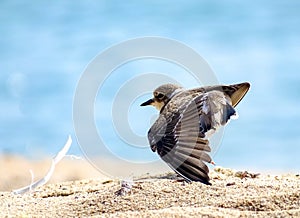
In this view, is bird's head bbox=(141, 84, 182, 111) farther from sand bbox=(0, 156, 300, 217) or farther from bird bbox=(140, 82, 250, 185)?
sand bbox=(0, 156, 300, 217)

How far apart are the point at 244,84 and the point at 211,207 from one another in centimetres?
198

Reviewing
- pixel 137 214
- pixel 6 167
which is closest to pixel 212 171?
pixel 137 214

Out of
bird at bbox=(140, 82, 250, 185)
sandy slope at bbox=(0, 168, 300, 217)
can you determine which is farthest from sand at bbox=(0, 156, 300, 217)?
bird at bbox=(140, 82, 250, 185)

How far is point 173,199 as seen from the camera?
5.21 metres

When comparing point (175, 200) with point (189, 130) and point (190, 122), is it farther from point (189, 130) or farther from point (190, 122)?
point (190, 122)

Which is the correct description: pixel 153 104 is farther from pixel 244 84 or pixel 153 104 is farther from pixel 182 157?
pixel 182 157

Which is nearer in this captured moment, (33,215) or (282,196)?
(282,196)

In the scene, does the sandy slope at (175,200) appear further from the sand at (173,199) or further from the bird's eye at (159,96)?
the bird's eye at (159,96)

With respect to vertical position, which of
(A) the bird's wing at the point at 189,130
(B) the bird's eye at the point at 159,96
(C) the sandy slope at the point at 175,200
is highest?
(B) the bird's eye at the point at 159,96

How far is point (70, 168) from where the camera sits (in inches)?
399

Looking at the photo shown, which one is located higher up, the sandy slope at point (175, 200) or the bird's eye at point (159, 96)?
the bird's eye at point (159, 96)

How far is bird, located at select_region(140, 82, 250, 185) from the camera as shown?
504 centimetres

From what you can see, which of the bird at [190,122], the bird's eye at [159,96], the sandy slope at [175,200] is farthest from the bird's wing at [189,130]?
the bird's eye at [159,96]

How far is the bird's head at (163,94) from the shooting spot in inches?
260
